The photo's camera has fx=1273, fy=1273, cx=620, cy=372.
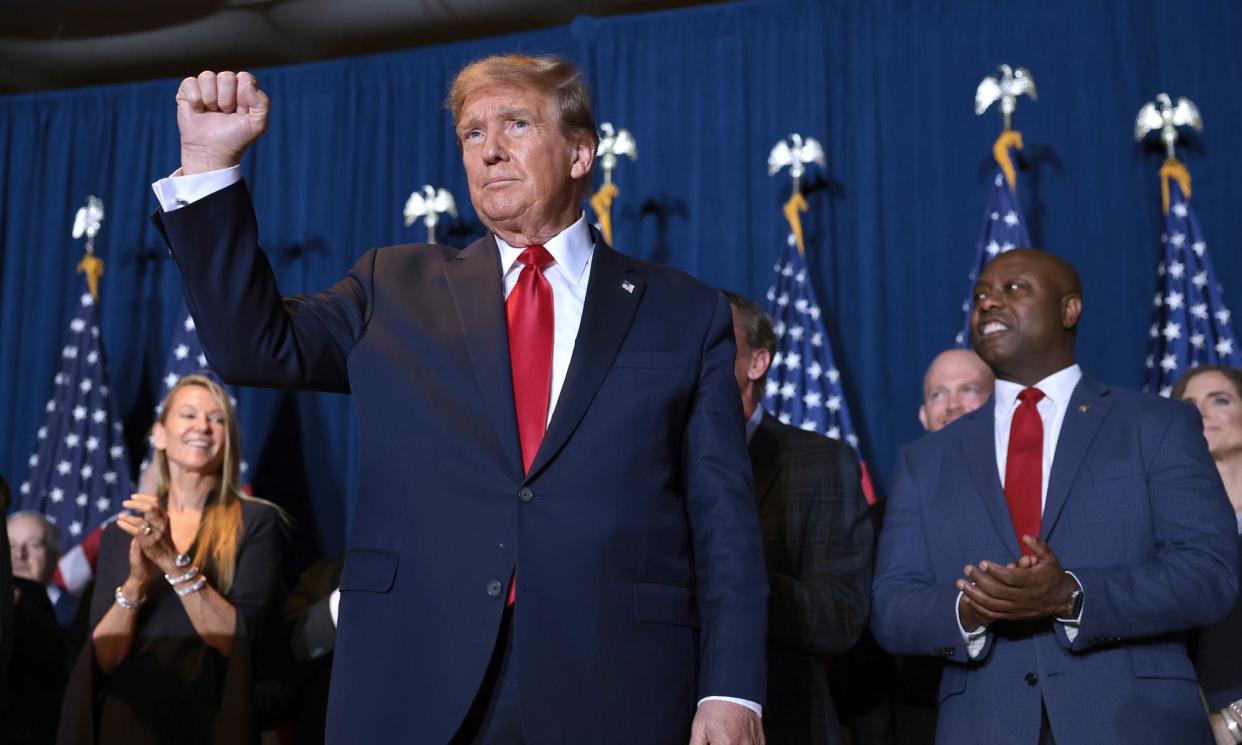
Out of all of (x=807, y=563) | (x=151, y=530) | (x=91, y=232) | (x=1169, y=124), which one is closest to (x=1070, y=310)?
(x=807, y=563)

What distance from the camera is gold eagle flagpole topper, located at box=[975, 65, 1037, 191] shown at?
16.8ft

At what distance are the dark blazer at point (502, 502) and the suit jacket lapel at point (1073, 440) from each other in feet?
3.12

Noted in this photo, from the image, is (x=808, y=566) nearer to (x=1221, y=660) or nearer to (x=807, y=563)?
(x=807, y=563)

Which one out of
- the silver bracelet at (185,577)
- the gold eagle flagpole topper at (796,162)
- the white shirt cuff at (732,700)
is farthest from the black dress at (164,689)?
the gold eagle flagpole topper at (796,162)

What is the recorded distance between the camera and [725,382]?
1.95 metres

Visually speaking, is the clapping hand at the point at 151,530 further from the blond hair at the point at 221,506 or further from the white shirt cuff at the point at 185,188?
the white shirt cuff at the point at 185,188

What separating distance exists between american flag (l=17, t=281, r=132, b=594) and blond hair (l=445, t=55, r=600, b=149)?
4426mm

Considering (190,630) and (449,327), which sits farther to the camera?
(190,630)

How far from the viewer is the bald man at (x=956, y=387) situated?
13.5 feet

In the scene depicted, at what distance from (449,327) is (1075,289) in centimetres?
175

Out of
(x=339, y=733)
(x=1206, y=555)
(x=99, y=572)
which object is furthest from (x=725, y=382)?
(x=99, y=572)

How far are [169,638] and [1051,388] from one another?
2.39 m

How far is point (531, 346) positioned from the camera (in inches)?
73.3

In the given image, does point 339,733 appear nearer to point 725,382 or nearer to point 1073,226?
Result: point 725,382
